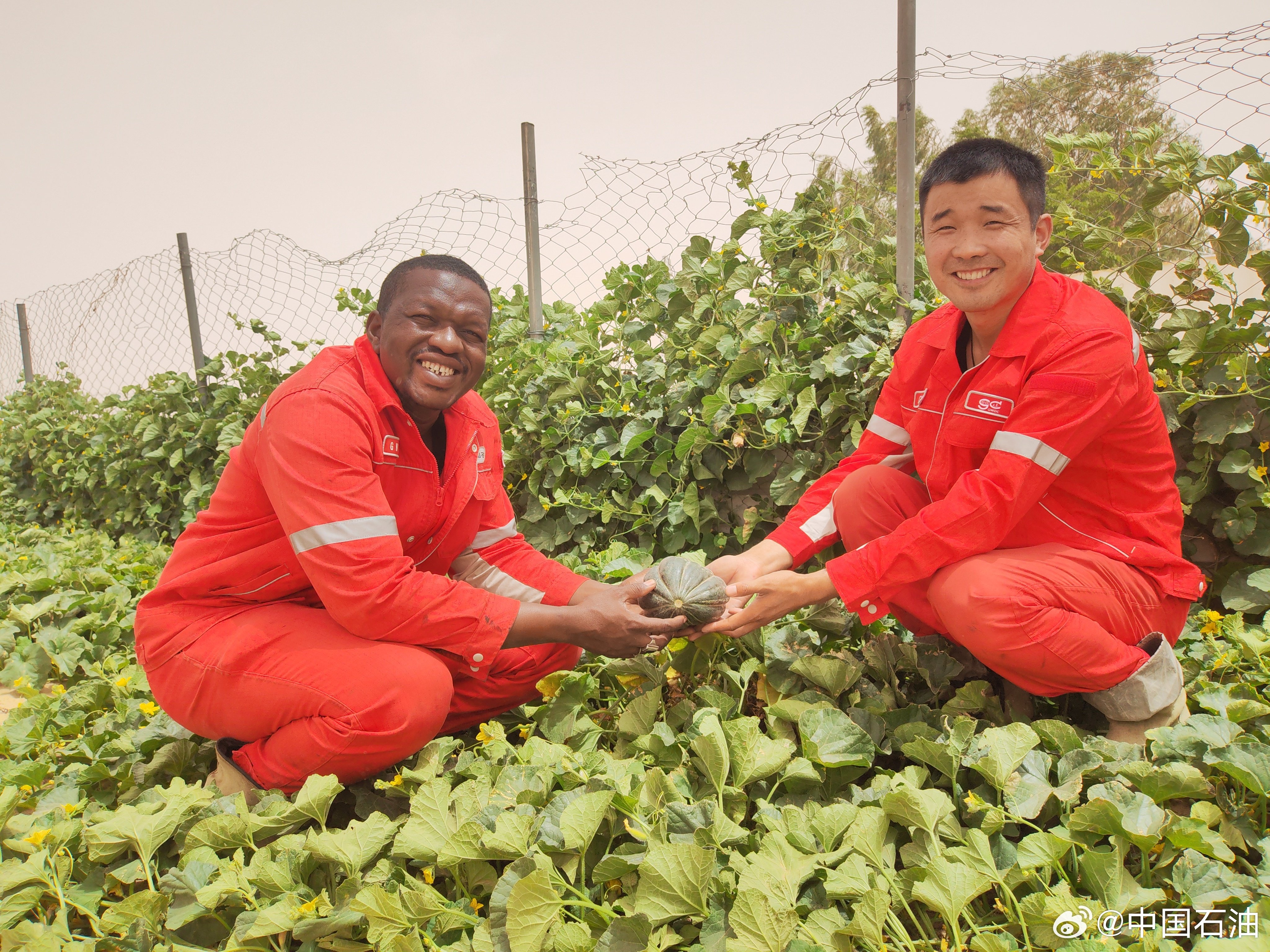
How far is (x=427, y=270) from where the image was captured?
226cm

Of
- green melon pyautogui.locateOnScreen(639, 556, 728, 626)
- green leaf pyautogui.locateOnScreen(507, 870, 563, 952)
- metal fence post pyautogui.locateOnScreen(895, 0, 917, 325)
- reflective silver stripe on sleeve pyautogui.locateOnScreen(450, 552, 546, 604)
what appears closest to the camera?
green leaf pyautogui.locateOnScreen(507, 870, 563, 952)

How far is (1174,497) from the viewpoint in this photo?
2.14 meters

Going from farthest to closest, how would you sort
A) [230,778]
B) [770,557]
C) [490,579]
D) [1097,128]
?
1. [1097,128]
2. [490,579]
3. [770,557]
4. [230,778]

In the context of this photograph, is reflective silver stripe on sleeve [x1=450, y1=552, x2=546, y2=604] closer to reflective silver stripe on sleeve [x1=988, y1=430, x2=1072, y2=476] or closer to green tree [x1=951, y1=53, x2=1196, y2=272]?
reflective silver stripe on sleeve [x1=988, y1=430, x2=1072, y2=476]

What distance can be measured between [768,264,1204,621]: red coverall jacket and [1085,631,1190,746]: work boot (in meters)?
0.17

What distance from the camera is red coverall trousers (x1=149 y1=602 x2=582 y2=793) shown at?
2.13 meters

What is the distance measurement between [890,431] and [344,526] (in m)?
1.61

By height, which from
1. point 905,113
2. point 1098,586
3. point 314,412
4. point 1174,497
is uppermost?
point 905,113

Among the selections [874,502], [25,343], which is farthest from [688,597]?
[25,343]

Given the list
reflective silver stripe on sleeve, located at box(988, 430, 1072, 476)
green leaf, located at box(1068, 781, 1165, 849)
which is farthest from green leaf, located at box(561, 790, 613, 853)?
reflective silver stripe on sleeve, located at box(988, 430, 1072, 476)

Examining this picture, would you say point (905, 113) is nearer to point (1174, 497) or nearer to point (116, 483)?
point (1174, 497)

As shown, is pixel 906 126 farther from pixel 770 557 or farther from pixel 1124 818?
pixel 1124 818

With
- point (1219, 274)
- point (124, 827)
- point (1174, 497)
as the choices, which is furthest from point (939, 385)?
point (124, 827)

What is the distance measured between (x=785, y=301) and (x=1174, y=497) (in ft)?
6.09
